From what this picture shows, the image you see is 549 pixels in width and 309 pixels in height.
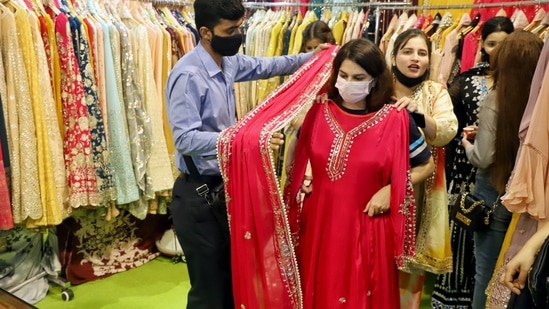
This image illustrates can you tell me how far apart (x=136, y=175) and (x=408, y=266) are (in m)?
1.68

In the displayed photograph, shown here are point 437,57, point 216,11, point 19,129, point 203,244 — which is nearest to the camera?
point 216,11

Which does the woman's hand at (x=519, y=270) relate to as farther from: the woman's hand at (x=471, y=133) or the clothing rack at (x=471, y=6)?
the clothing rack at (x=471, y=6)

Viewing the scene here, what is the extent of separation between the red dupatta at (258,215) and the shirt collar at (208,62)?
23cm

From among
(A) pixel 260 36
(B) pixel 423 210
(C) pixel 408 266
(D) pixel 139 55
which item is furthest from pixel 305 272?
(A) pixel 260 36

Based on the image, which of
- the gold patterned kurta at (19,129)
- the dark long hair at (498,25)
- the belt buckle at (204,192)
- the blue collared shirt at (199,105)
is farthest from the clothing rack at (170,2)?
the dark long hair at (498,25)

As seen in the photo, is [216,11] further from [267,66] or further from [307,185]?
[307,185]

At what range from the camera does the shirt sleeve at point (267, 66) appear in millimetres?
2229

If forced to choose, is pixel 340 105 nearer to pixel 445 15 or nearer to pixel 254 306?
pixel 254 306

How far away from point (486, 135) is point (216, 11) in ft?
3.64

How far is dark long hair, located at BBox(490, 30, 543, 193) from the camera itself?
189 cm

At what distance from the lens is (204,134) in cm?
176

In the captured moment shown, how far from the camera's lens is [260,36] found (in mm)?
3529

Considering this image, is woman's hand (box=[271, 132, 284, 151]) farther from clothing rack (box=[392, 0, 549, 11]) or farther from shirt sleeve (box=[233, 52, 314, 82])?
clothing rack (box=[392, 0, 549, 11])

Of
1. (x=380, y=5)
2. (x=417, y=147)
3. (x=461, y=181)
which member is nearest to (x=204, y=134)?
(x=417, y=147)
